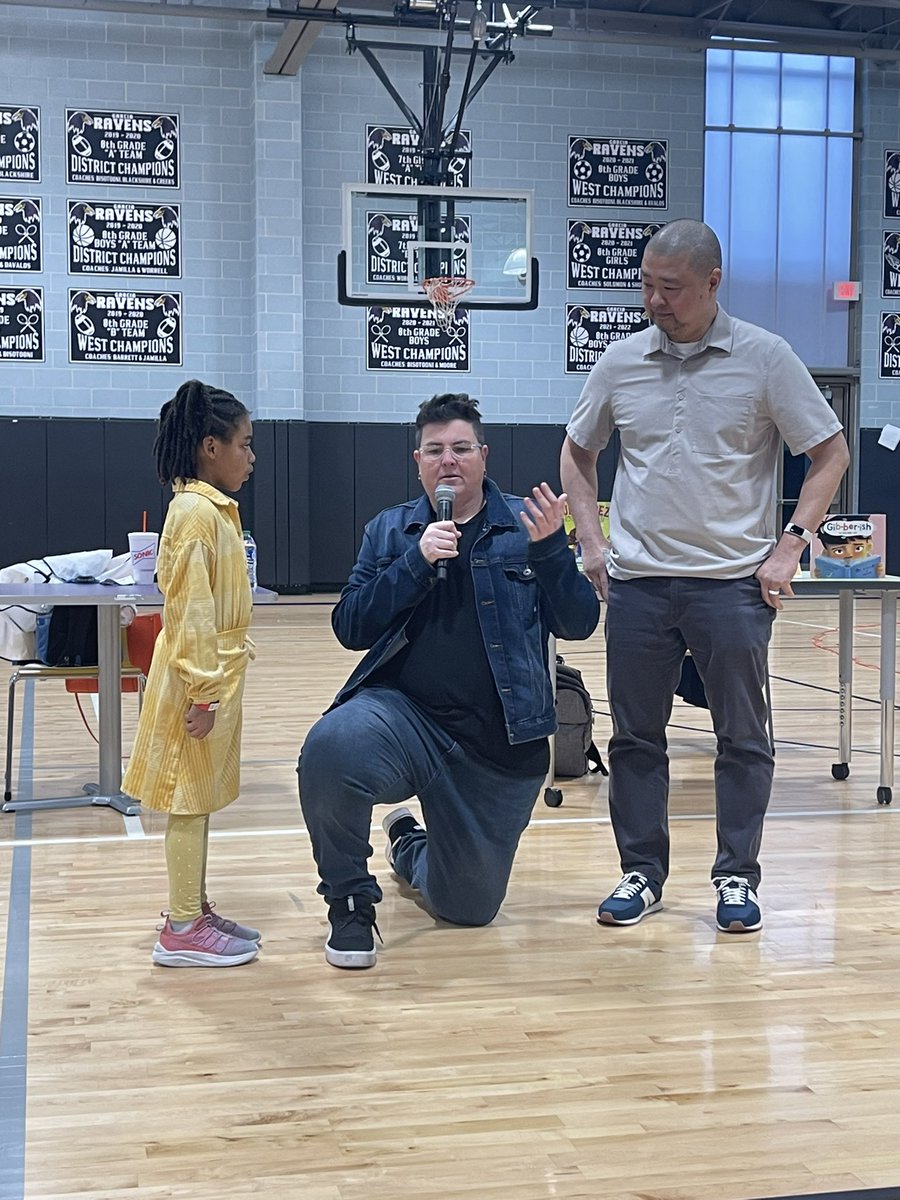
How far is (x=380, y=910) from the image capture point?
3238 millimetres

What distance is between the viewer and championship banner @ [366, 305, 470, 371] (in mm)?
12672

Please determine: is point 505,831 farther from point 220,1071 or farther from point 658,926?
point 220,1071

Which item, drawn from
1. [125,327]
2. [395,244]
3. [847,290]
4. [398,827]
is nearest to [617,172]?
[847,290]

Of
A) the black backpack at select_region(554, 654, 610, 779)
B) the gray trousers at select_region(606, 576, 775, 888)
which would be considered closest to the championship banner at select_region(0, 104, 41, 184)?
the black backpack at select_region(554, 654, 610, 779)

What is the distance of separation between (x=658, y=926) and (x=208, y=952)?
1.03 m

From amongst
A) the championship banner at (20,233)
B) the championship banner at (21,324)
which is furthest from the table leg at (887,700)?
the championship banner at (20,233)

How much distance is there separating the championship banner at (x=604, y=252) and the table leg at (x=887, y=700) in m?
9.15

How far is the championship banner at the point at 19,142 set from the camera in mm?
11734

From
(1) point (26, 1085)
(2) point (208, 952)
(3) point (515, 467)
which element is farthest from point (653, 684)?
(3) point (515, 467)

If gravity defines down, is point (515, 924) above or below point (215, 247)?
below

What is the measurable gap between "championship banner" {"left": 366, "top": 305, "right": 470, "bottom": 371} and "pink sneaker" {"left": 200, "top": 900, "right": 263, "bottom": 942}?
1015 cm

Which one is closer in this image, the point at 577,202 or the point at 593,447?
the point at 593,447

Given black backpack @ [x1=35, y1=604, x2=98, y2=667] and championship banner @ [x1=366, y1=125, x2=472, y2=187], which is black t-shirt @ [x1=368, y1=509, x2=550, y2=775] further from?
championship banner @ [x1=366, y1=125, x2=472, y2=187]

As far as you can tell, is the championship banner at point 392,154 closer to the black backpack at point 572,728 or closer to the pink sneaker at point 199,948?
the black backpack at point 572,728
